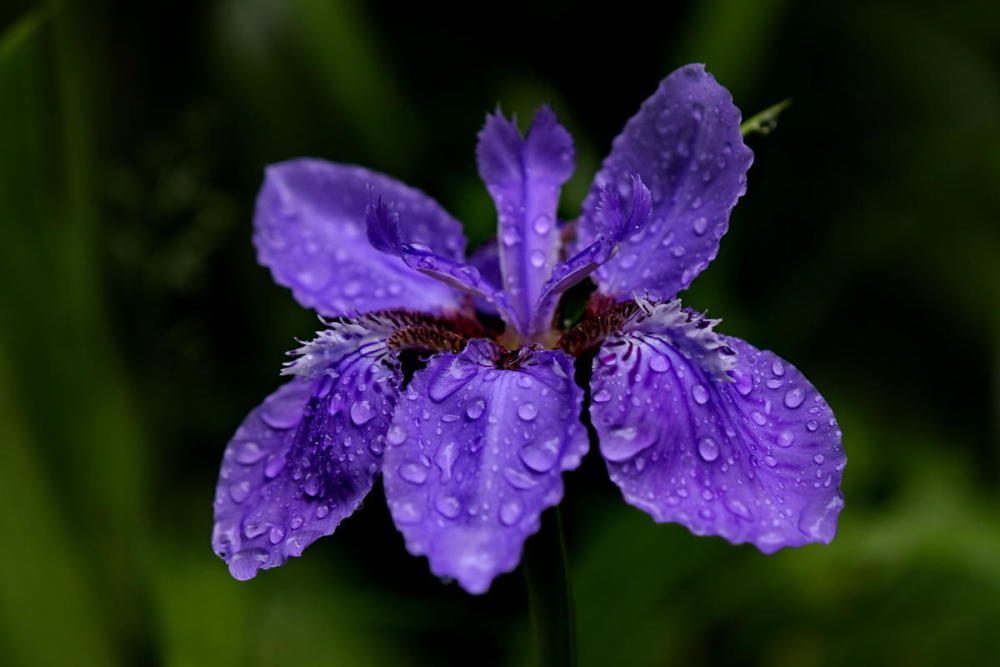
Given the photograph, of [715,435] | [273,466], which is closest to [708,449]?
[715,435]

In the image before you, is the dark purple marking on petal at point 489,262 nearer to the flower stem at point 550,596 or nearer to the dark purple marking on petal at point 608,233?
the dark purple marking on petal at point 608,233

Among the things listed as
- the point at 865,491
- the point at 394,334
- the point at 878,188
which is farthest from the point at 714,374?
the point at 878,188

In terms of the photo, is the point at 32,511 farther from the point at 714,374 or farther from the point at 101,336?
the point at 714,374

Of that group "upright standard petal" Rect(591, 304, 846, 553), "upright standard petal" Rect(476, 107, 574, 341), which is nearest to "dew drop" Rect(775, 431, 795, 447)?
"upright standard petal" Rect(591, 304, 846, 553)

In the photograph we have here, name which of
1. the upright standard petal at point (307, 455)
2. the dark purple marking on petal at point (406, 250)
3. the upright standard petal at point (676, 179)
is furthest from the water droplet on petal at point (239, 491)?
the upright standard petal at point (676, 179)

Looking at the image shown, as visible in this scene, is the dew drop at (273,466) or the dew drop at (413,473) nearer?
the dew drop at (413,473)

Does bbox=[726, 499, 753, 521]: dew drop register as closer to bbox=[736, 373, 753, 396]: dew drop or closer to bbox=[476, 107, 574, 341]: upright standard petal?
bbox=[736, 373, 753, 396]: dew drop

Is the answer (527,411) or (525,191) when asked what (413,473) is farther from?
(525,191)
